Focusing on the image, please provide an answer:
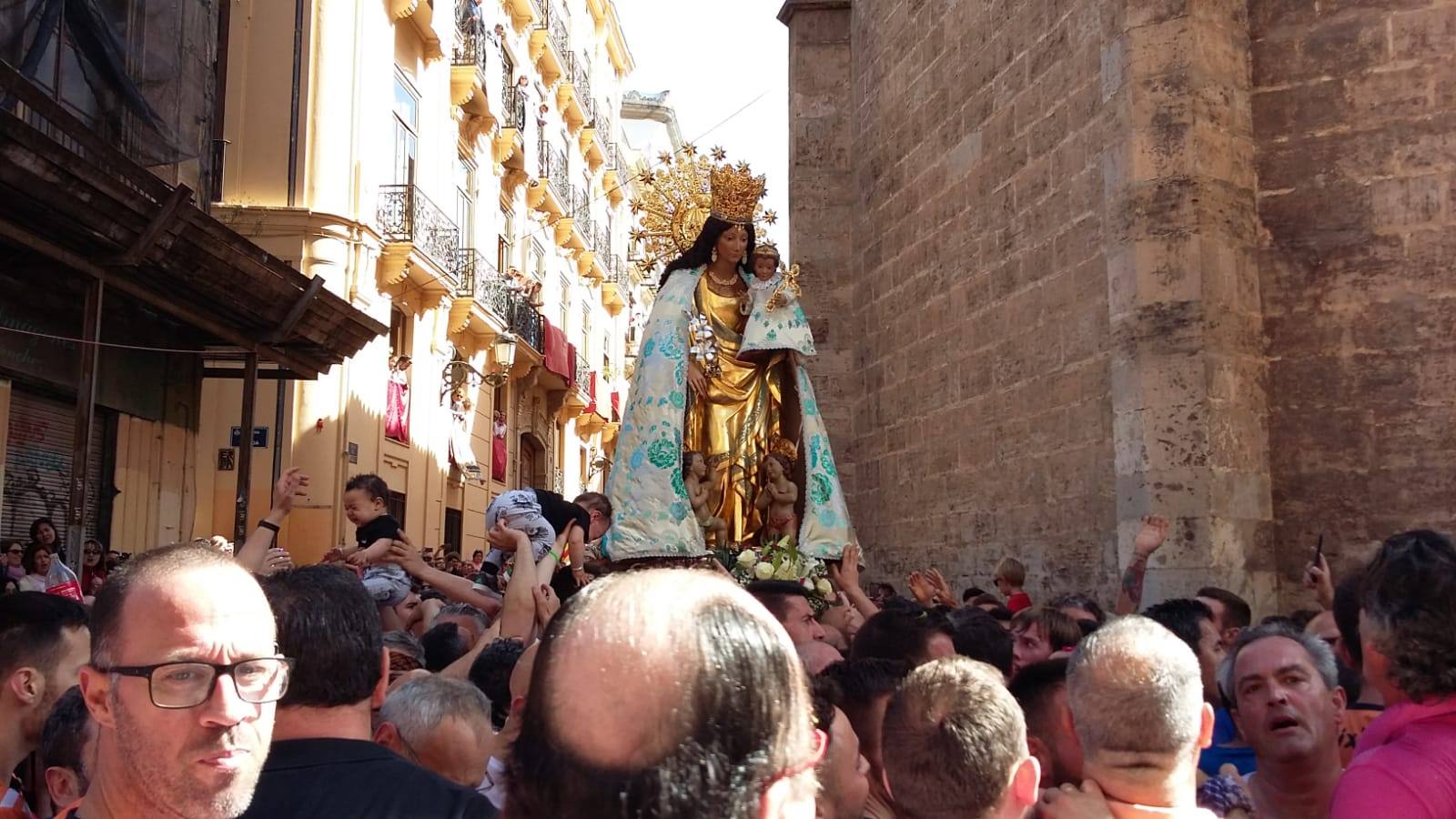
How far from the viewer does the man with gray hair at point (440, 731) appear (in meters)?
3.07

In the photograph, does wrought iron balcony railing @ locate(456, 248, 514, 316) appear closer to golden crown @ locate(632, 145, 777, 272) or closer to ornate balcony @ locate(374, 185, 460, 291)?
ornate balcony @ locate(374, 185, 460, 291)

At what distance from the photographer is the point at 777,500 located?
791cm

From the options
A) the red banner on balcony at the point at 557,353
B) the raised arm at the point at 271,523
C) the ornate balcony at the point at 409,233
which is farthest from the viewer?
the red banner on balcony at the point at 557,353

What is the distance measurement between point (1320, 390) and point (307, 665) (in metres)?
7.55

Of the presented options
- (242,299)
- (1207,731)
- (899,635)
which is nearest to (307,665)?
(1207,731)

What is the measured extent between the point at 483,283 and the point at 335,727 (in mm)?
21402

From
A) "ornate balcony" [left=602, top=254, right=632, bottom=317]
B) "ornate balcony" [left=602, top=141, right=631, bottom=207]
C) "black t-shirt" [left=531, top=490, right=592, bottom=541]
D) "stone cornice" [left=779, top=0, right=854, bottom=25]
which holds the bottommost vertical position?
"black t-shirt" [left=531, top=490, right=592, bottom=541]

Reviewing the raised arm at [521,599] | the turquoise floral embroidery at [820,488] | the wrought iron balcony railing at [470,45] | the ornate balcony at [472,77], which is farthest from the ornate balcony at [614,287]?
the raised arm at [521,599]

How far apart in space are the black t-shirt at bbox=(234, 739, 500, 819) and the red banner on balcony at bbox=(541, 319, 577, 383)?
25.4 m

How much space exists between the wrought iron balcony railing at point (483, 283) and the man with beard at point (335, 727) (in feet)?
64.8

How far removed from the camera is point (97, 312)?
9.05m

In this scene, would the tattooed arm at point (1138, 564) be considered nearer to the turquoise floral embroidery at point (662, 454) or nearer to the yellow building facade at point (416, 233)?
the turquoise floral embroidery at point (662, 454)

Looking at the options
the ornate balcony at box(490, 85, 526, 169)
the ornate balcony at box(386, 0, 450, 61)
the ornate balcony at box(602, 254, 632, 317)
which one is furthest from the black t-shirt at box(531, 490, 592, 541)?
the ornate balcony at box(602, 254, 632, 317)

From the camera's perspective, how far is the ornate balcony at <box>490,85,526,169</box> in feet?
82.7
